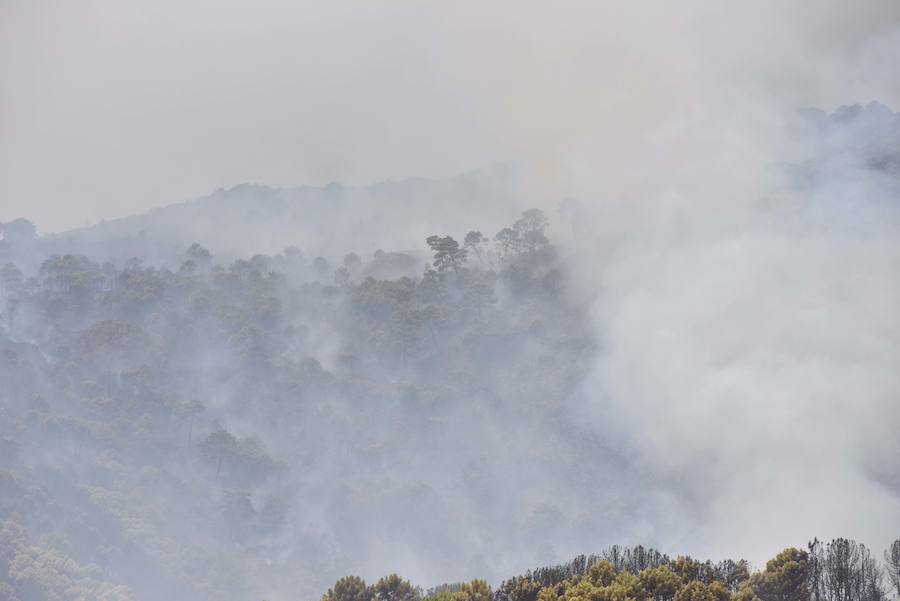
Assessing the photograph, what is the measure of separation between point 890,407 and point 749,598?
124 metres

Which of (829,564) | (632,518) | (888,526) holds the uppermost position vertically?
(632,518)

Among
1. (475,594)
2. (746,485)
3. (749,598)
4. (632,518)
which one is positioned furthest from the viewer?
(632,518)

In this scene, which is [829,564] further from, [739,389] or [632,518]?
[739,389]

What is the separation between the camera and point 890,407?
17750cm

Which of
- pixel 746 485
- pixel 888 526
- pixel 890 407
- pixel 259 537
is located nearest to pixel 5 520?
pixel 259 537

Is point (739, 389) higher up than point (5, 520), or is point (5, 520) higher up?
point (739, 389)

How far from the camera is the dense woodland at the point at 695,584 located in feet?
225

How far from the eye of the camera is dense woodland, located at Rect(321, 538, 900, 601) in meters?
68.6

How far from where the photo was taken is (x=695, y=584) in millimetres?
68625

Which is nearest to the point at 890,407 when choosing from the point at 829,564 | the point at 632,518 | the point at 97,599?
the point at 632,518

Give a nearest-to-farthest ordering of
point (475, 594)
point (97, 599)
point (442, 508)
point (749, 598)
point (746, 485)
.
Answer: point (749, 598), point (475, 594), point (97, 599), point (746, 485), point (442, 508)

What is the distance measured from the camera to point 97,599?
158m

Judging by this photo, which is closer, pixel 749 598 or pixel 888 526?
pixel 749 598

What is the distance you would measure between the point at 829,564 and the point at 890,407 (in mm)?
107417
